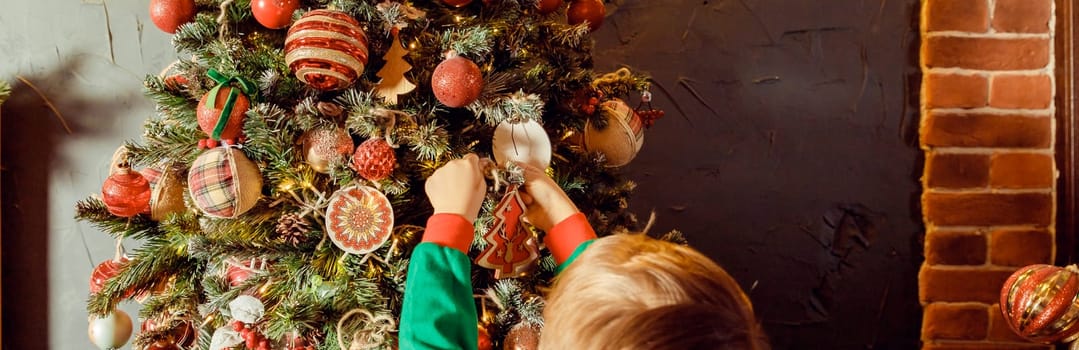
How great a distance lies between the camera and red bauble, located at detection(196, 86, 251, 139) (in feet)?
2.25

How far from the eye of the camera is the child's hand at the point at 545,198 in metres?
0.76

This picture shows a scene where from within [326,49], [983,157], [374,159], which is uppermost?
[326,49]

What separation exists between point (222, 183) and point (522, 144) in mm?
335

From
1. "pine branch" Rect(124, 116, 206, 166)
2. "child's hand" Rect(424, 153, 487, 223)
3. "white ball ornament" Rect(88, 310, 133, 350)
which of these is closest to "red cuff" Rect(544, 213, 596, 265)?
"child's hand" Rect(424, 153, 487, 223)

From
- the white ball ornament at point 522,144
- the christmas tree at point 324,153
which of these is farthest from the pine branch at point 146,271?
the white ball ornament at point 522,144

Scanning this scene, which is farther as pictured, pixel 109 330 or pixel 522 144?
pixel 109 330

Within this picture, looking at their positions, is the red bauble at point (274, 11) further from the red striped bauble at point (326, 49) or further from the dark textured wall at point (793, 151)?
the dark textured wall at point (793, 151)

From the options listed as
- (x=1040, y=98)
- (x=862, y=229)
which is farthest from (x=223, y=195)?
(x=1040, y=98)

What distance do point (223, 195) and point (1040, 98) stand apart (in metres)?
1.40

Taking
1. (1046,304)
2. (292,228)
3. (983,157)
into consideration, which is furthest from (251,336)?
(983,157)

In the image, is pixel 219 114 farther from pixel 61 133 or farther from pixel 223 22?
pixel 61 133

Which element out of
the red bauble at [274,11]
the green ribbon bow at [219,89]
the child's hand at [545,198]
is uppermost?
the red bauble at [274,11]

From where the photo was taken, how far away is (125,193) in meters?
0.79

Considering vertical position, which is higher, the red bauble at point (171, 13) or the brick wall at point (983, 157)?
the red bauble at point (171, 13)
